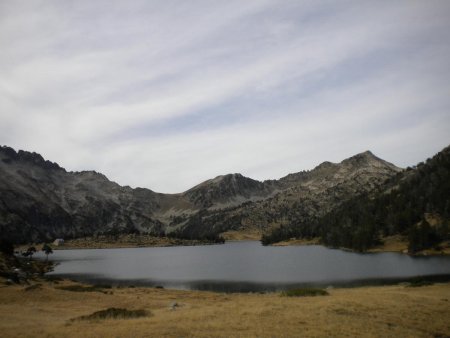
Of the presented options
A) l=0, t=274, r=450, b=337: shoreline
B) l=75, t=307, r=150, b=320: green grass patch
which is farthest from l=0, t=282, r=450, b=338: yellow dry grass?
l=75, t=307, r=150, b=320: green grass patch

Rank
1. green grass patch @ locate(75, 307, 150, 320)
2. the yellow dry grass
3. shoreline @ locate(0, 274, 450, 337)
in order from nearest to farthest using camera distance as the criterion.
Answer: the yellow dry grass < shoreline @ locate(0, 274, 450, 337) < green grass patch @ locate(75, 307, 150, 320)

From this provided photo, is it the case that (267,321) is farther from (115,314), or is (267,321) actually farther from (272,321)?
(115,314)

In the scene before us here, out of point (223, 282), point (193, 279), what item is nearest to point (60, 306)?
point (223, 282)

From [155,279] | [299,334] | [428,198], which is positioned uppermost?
[428,198]

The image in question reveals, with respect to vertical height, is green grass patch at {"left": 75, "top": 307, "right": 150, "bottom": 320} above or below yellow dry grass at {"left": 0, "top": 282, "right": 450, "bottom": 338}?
below

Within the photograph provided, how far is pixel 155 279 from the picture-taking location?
110m

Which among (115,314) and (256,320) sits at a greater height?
(256,320)

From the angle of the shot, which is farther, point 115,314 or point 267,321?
point 115,314

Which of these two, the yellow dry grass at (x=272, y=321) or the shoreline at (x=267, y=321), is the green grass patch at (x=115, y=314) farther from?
the yellow dry grass at (x=272, y=321)

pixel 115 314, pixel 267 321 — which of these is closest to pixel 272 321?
pixel 267 321

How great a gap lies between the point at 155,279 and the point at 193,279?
12143 mm

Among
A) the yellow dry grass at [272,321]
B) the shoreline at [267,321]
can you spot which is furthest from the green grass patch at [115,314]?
the yellow dry grass at [272,321]

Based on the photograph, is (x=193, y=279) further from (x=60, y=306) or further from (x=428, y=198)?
(x=428, y=198)

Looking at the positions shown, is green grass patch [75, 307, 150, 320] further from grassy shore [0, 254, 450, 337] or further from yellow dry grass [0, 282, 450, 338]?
yellow dry grass [0, 282, 450, 338]
